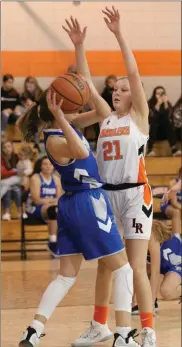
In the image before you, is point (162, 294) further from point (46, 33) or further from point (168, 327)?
point (46, 33)

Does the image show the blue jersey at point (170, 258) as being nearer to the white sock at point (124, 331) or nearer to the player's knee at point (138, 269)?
the player's knee at point (138, 269)

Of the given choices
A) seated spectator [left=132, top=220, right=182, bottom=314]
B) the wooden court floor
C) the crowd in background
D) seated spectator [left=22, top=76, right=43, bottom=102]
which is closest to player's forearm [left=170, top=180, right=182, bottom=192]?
the wooden court floor

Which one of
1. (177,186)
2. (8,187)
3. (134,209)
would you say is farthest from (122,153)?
(8,187)

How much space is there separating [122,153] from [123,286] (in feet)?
2.87

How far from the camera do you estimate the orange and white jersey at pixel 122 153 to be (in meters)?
5.16

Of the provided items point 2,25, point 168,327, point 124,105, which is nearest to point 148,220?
point 124,105

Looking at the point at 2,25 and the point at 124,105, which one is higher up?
the point at 2,25

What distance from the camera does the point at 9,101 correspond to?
1355 centimetres

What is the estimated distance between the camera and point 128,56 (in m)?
5.14

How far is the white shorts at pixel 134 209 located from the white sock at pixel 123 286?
0.32 meters

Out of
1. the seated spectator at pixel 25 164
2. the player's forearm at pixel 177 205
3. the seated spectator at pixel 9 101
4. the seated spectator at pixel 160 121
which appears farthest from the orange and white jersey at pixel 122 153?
the seated spectator at pixel 160 121

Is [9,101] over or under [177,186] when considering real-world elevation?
over

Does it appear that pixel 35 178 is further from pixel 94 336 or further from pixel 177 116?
pixel 94 336

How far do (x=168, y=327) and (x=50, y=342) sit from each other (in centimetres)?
113
